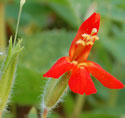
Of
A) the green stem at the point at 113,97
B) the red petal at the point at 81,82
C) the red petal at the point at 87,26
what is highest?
the green stem at the point at 113,97

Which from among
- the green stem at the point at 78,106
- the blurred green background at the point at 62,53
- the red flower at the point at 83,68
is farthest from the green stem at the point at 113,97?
the red flower at the point at 83,68

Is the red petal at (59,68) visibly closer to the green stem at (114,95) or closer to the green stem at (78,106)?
the green stem at (78,106)

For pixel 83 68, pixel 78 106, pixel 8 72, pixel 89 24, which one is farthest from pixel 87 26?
pixel 78 106

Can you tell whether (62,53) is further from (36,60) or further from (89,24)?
(89,24)

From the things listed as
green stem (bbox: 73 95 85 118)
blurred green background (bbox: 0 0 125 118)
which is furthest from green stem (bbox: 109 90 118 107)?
green stem (bbox: 73 95 85 118)

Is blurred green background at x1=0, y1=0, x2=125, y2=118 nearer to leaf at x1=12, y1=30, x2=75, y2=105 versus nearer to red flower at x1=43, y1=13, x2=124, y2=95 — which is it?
leaf at x1=12, y1=30, x2=75, y2=105

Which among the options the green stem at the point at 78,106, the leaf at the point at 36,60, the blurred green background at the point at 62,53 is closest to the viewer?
the leaf at the point at 36,60
